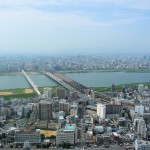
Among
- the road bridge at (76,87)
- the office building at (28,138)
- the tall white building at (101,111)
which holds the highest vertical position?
the road bridge at (76,87)

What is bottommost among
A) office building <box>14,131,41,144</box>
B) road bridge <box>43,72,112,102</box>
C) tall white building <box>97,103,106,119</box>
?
office building <box>14,131,41,144</box>

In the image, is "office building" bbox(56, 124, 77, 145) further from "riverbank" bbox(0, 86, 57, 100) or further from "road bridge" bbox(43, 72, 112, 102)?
"riverbank" bbox(0, 86, 57, 100)

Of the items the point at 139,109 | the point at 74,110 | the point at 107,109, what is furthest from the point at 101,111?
the point at 139,109

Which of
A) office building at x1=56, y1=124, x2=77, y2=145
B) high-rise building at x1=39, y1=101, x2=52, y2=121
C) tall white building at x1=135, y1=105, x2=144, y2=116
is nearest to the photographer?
office building at x1=56, y1=124, x2=77, y2=145

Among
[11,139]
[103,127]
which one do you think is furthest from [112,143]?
[11,139]

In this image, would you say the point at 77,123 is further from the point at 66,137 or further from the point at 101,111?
the point at 66,137

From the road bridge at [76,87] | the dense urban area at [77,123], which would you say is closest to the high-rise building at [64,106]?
the dense urban area at [77,123]

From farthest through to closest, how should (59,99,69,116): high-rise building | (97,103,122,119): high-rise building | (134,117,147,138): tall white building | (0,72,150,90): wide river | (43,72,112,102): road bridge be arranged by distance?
1. (0,72,150,90): wide river
2. (43,72,112,102): road bridge
3. (59,99,69,116): high-rise building
4. (97,103,122,119): high-rise building
5. (134,117,147,138): tall white building

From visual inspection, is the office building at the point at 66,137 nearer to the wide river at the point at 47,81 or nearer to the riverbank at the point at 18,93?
the riverbank at the point at 18,93

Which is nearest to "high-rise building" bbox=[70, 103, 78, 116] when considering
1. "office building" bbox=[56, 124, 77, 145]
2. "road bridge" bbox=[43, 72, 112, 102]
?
"road bridge" bbox=[43, 72, 112, 102]

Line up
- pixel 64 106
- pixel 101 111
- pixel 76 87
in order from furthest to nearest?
pixel 76 87 → pixel 64 106 → pixel 101 111

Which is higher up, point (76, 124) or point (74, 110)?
point (74, 110)
